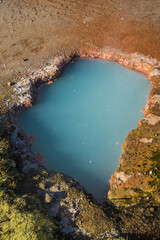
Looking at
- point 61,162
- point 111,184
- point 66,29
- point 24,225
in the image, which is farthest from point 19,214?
point 66,29

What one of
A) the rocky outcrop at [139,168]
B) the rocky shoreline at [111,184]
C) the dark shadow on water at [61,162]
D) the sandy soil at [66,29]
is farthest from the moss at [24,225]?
the sandy soil at [66,29]

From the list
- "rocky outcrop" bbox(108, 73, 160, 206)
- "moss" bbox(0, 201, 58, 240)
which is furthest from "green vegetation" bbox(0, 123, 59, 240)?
"rocky outcrop" bbox(108, 73, 160, 206)

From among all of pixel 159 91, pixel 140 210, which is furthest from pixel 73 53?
pixel 140 210

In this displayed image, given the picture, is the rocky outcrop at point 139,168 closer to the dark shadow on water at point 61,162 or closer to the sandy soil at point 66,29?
the dark shadow on water at point 61,162

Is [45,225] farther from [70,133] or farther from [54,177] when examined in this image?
[70,133]

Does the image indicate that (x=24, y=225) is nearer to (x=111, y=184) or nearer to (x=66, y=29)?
(x=111, y=184)

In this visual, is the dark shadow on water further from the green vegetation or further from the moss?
the moss
